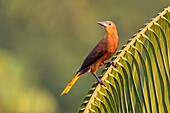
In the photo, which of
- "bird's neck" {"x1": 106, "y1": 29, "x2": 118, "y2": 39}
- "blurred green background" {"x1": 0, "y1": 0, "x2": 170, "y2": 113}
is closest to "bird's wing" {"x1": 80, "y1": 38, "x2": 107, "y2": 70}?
"bird's neck" {"x1": 106, "y1": 29, "x2": 118, "y2": 39}

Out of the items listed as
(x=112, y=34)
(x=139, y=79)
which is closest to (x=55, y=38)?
(x=112, y=34)

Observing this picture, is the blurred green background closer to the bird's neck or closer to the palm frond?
the bird's neck

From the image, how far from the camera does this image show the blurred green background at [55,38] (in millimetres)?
Answer: 18516

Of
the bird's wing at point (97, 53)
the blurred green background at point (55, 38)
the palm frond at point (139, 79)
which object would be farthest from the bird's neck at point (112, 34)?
the blurred green background at point (55, 38)

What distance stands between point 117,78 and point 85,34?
22144 mm

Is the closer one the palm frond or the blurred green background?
the palm frond

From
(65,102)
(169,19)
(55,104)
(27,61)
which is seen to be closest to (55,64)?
(27,61)

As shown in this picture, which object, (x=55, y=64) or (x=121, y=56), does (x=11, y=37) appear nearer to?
(x=55, y=64)

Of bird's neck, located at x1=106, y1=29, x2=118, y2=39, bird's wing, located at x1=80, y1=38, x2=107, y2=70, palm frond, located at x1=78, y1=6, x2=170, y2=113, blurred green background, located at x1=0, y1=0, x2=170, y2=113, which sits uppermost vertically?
blurred green background, located at x1=0, y1=0, x2=170, y2=113

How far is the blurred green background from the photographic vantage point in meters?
18.5

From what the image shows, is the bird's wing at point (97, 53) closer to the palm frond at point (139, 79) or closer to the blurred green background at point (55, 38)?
the palm frond at point (139, 79)

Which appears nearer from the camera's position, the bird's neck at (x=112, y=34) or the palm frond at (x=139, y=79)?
the palm frond at (x=139, y=79)

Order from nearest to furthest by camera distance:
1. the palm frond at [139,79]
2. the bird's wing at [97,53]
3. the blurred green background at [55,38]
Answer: the palm frond at [139,79], the bird's wing at [97,53], the blurred green background at [55,38]

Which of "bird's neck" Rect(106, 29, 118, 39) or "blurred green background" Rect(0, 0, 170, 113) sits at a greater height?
"blurred green background" Rect(0, 0, 170, 113)
